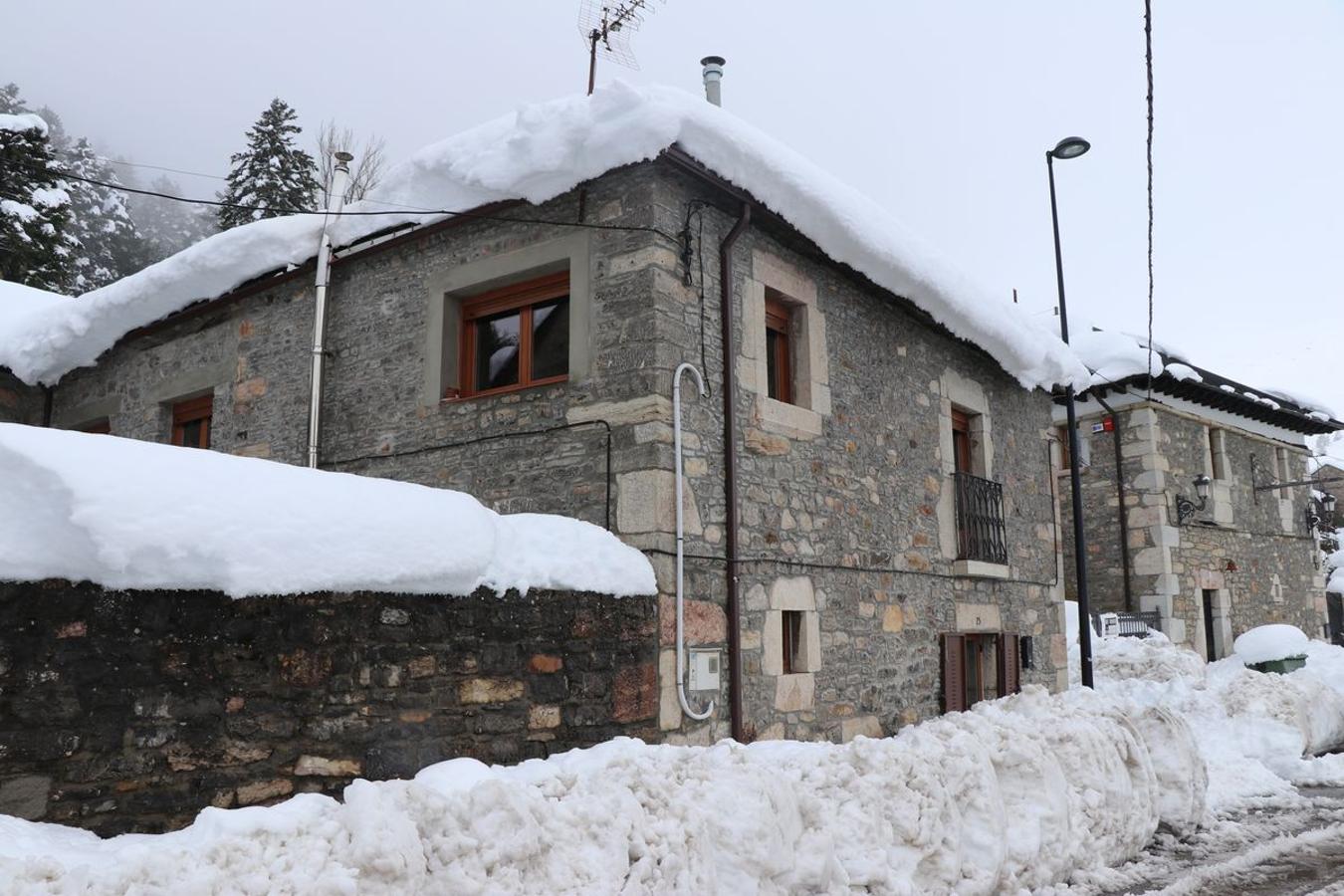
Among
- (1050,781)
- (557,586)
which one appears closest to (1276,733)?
(1050,781)

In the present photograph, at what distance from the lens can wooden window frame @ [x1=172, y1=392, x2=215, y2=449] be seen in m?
8.73

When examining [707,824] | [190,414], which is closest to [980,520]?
[707,824]

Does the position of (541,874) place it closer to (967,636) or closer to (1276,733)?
(967,636)

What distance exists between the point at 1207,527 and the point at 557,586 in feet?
43.6

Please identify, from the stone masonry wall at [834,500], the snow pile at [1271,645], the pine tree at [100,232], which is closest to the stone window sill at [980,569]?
the stone masonry wall at [834,500]

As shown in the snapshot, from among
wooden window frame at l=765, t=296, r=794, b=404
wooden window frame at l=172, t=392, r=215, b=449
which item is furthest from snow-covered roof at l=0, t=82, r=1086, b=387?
wooden window frame at l=172, t=392, r=215, b=449

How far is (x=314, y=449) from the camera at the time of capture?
748 cm

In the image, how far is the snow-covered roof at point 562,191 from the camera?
598 centimetres

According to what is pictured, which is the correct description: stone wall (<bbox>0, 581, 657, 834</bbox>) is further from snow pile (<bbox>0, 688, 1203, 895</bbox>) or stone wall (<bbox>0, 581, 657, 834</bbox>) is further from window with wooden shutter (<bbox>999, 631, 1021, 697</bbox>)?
window with wooden shutter (<bbox>999, 631, 1021, 697</bbox>)

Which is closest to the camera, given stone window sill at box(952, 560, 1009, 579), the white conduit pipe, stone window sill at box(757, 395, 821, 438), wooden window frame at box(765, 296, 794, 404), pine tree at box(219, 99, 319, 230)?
the white conduit pipe

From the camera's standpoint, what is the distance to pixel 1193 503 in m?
14.8

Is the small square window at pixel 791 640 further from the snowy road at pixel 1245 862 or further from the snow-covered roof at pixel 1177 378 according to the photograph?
the snow-covered roof at pixel 1177 378

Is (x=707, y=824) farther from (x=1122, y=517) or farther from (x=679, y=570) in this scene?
(x=1122, y=517)

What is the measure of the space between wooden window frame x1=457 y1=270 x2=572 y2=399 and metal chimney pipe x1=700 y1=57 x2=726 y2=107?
2.73 meters
